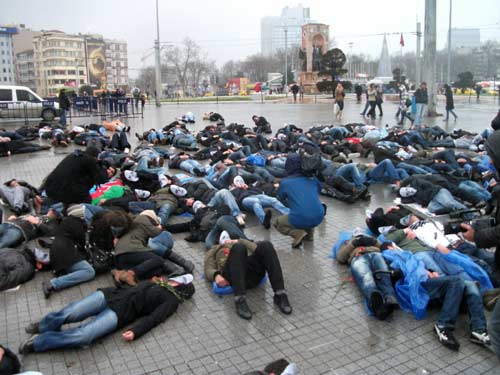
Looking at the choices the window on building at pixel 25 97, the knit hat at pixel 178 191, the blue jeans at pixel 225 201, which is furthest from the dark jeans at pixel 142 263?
the window on building at pixel 25 97

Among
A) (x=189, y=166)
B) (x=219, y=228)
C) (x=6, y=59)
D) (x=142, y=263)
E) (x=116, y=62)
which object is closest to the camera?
(x=142, y=263)

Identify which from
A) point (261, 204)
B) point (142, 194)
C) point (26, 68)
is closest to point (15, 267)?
point (142, 194)

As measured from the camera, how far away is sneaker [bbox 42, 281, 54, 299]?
5.98m

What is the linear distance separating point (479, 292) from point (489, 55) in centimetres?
9376

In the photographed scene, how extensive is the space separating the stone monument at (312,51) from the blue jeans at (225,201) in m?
45.2

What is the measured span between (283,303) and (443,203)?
4410 millimetres

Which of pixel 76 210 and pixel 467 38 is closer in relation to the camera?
pixel 76 210

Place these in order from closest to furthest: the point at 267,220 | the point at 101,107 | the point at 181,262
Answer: the point at 181,262 → the point at 267,220 → the point at 101,107

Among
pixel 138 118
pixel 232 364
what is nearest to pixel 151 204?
pixel 232 364

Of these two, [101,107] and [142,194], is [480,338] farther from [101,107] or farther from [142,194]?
[101,107]

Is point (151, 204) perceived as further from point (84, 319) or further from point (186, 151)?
point (186, 151)

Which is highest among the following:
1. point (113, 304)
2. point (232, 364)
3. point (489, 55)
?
point (489, 55)

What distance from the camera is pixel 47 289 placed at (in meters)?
6.02

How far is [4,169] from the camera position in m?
13.8
